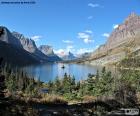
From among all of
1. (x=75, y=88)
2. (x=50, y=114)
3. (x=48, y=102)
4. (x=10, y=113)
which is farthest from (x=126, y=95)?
(x=75, y=88)

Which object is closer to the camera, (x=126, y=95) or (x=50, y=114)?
(x=50, y=114)

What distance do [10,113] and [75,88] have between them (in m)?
111

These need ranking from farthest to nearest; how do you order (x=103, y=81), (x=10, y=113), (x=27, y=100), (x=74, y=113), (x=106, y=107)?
1. (x=103, y=81)
2. (x=27, y=100)
3. (x=106, y=107)
4. (x=74, y=113)
5. (x=10, y=113)

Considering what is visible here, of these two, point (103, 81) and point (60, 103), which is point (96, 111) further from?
point (103, 81)

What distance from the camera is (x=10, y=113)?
65.7 feet

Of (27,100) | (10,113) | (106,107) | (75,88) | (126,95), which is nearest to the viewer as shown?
(10,113)

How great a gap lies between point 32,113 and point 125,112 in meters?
6.93

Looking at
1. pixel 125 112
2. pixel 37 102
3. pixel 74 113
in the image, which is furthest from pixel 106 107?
pixel 37 102

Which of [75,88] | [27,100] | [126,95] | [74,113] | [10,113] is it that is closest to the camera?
[10,113]

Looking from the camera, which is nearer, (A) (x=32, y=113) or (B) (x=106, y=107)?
(A) (x=32, y=113)

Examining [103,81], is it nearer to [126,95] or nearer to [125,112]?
[126,95]

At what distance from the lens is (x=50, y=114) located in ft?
68.1

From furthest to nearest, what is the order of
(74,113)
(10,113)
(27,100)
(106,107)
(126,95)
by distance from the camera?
1. (126,95)
2. (27,100)
3. (106,107)
4. (74,113)
5. (10,113)

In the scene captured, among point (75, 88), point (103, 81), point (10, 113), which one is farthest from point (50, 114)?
point (75, 88)
